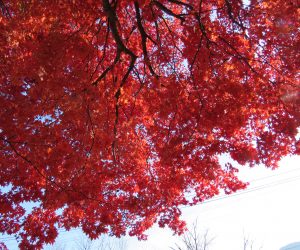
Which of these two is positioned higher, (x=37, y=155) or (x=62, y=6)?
(x=62, y=6)

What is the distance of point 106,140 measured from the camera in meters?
9.30

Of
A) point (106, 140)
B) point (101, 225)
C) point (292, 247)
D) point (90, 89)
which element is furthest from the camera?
point (292, 247)

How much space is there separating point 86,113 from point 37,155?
1.84 metres

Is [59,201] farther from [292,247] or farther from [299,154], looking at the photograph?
[292,247]

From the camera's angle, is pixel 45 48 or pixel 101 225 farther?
pixel 101 225

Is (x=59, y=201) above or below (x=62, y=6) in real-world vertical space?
below

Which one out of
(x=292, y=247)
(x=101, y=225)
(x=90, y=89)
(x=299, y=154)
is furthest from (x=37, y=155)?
(x=292, y=247)

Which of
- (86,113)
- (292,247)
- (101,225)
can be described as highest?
(292,247)

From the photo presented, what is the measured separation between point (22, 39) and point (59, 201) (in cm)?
537

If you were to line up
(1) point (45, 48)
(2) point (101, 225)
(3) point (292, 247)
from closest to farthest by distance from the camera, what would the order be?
(1) point (45, 48)
(2) point (101, 225)
(3) point (292, 247)

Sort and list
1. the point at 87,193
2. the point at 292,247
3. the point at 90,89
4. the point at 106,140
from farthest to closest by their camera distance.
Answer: the point at 292,247
the point at 87,193
the point at 106,140
the point at 90,89

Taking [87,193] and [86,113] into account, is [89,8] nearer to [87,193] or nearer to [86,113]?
[86,113]

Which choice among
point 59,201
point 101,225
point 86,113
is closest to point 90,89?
point 86,113

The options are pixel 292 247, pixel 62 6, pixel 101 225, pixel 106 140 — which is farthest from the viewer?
pixel 292 247
